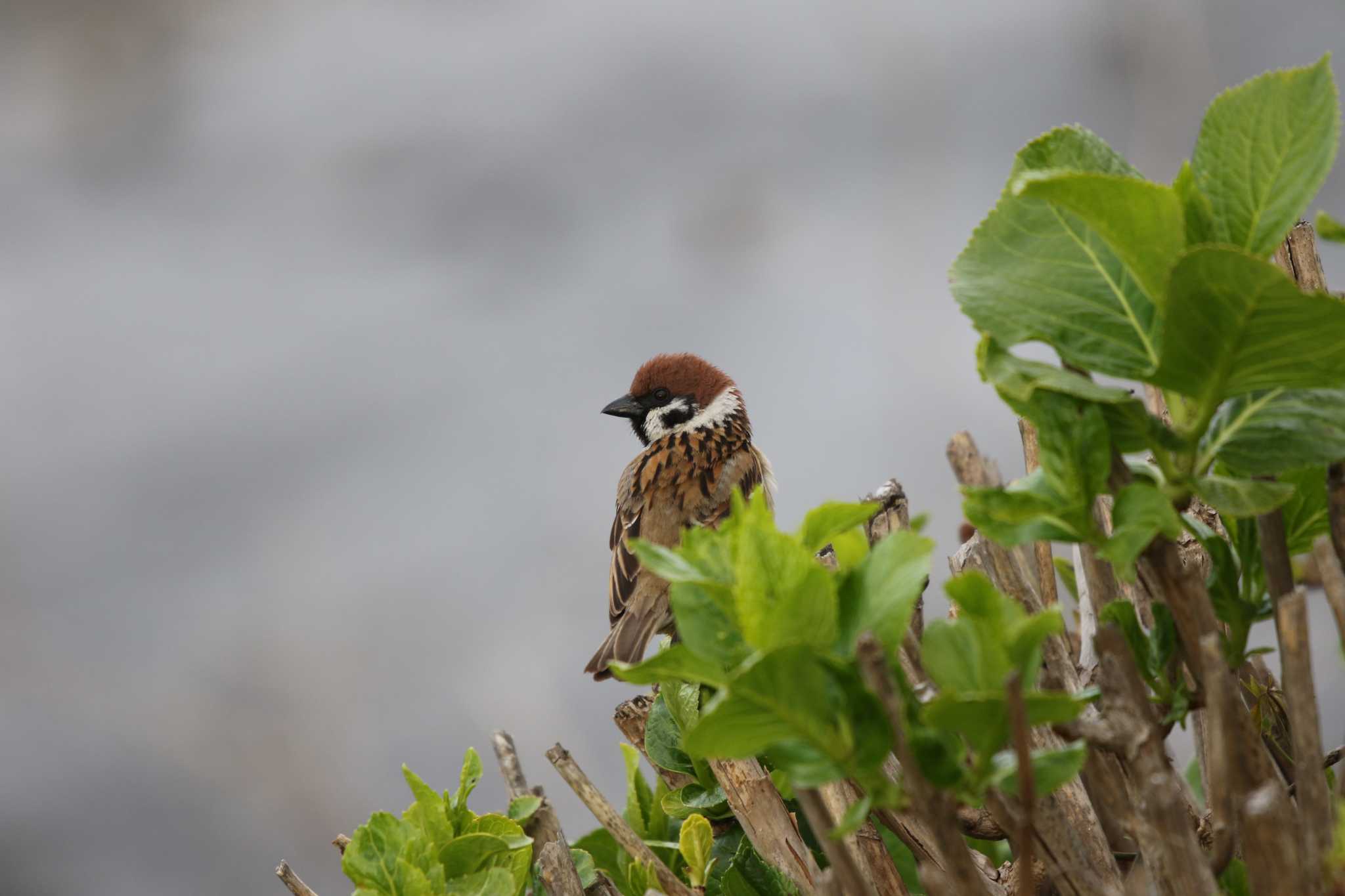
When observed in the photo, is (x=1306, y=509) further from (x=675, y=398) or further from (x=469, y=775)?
(x=675, y=398)

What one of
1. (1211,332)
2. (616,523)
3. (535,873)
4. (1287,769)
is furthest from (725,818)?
(616,523)

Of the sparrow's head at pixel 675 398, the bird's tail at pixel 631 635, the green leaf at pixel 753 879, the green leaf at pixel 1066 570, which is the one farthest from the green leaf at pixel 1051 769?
the sparrow's head at pixel 675 398

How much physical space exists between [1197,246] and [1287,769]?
0.22 metres

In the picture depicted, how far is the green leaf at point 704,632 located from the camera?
0.95 ft

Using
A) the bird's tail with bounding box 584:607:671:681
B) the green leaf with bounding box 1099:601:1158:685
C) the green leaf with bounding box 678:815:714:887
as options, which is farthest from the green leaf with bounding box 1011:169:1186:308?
the bird's tail with bounding box 584:607:671:681

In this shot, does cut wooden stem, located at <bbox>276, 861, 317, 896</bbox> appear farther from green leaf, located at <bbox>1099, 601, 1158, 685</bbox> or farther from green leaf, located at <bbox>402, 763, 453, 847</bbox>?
green leaf, located at <bbox>1099, 601, 1158, 685</bbox>

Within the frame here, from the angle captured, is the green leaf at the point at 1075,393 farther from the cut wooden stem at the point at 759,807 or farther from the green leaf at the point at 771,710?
the cut wooden stem at the point at 759,807

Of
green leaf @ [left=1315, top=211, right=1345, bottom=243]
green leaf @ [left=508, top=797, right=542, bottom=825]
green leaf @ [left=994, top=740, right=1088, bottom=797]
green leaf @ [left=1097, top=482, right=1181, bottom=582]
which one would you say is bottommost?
green leaf @ [left=508, top=797, right=542, bottom=825]

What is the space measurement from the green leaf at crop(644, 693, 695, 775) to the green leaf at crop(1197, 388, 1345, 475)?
335mm

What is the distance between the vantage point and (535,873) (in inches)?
20.8

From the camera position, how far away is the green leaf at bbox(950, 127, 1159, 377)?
0.31m

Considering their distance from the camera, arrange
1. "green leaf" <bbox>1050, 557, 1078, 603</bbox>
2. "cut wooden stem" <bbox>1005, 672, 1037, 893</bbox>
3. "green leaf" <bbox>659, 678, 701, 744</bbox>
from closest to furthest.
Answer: "cut wooden stem" <bbox>1005, 672, 1037, 893</bbox>
"green leaf" <bbox>659, 678, 701, 744</bbox>
"green leaf" <bbox>1050, 557, 1078, 603</bbox>

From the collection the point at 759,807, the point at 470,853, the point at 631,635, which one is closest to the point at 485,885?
the point at 470,853

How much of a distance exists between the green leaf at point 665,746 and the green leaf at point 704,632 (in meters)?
0.30
